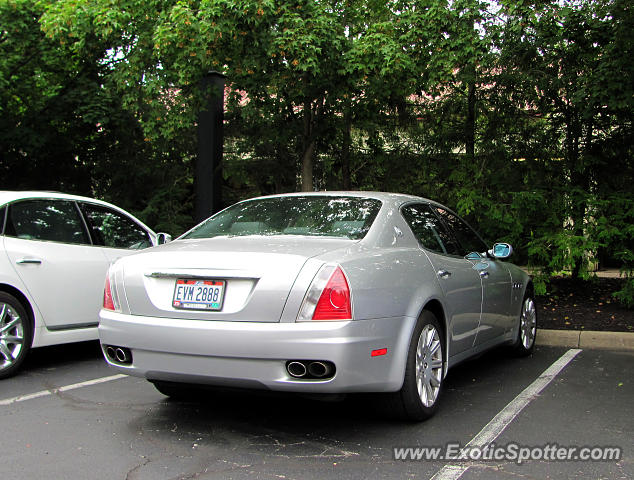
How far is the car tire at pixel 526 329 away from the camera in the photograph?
21.1 ft

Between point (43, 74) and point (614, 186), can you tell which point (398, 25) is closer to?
point (614, 186)

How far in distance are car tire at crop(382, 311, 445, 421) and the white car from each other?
269cm

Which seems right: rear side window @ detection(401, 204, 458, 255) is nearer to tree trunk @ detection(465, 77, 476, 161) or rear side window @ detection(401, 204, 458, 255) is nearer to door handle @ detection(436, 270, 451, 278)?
door handle @ detection(436, 270, 451, 278)

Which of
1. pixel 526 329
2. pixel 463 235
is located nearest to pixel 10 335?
pixel 463 235

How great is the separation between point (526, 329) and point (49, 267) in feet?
14.9

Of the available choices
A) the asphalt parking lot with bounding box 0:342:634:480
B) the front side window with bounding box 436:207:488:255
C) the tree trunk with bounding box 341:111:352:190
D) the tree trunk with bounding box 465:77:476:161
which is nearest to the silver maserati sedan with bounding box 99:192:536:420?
the asphalt parking lot with bounding box 0:342:634:480

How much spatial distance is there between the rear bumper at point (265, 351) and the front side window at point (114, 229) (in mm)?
2913

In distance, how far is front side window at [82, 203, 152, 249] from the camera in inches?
259

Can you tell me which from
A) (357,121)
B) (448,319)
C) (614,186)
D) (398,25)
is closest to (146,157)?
(357,121)

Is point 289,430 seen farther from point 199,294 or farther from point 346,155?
point 346,155

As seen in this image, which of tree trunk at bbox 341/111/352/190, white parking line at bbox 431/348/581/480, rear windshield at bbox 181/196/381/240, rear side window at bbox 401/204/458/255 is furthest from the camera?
tree trunk at bbox 341/111/352/190

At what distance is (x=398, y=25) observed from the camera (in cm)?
922

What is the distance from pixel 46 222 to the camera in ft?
19.9

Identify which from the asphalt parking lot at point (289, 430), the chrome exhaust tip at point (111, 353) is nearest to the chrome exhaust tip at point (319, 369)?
the asphalt parking lot at point (289, 430)
